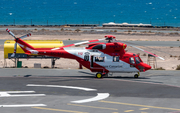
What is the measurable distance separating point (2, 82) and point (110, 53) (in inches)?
448

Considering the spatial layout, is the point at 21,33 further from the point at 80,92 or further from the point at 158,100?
the point at 158,100

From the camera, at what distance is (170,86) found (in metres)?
26.6

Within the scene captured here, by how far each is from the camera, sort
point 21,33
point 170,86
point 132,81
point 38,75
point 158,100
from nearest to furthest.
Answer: point 158,100
point 170,86
point 132,81
point 38,75
point 21,33

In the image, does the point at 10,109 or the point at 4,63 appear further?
the point at 4,63

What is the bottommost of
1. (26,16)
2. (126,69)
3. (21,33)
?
(126,69)

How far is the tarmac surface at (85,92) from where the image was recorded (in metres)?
18.6

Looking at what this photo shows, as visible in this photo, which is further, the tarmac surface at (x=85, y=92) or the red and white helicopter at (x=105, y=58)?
the red and white helicopter at (x=105, y=58)

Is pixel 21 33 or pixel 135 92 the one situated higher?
pixel 21 33

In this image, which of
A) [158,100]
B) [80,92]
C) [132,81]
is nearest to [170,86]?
[132,81]

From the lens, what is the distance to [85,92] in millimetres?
23766

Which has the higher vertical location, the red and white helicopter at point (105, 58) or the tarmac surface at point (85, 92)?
the red and white helicopter at point (105, 58)

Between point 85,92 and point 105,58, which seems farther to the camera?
point 105,58

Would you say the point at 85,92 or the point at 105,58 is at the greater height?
the point at 105,58

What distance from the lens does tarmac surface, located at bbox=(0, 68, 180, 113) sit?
61.2 feet
